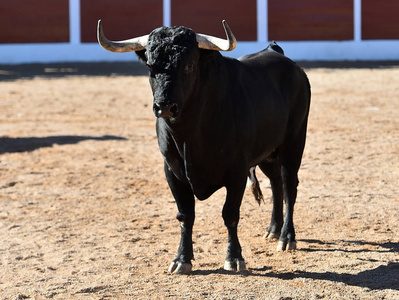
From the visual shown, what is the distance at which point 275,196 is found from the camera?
16.5ft

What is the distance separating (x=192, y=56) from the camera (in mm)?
3771

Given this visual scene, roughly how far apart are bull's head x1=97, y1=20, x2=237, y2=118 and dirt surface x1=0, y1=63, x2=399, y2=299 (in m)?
0.98

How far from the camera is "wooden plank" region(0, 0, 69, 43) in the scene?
767 inches

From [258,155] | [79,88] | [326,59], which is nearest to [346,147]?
[258,155]

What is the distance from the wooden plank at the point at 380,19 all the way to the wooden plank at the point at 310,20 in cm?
40

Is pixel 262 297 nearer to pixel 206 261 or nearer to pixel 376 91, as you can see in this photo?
pixel 206 261

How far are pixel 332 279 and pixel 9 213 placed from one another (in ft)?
9.25

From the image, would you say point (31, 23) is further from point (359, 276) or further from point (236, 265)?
point (359, 276)

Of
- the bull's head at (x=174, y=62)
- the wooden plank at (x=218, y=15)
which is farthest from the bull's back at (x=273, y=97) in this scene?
the wooden plank at (x=218, y=15)

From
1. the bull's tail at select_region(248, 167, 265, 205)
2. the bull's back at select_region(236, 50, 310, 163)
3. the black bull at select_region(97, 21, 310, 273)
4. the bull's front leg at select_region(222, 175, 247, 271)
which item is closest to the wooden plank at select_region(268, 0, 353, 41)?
the bull's tail at select_region(248, 167, 265, 205)

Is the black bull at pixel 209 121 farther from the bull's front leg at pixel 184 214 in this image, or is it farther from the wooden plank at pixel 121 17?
the wooden plank at pixel 121 17

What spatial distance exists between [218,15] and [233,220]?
51.9 feet

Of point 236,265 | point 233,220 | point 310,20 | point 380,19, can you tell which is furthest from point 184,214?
point 380,19

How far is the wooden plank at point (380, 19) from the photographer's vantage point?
766 inches
